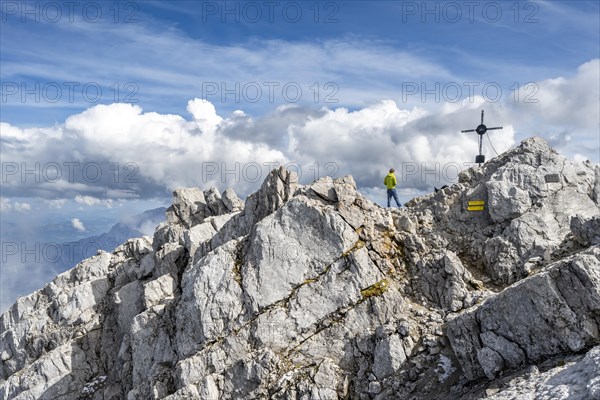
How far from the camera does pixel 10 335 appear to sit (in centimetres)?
5538

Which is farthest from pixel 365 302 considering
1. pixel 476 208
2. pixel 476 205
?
pixel 476 205

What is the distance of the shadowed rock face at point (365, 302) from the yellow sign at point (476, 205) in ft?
1.46

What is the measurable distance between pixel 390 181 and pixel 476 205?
11147 millimetres

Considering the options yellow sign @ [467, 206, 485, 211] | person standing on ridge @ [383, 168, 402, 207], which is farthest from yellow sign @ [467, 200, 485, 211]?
person standing on ridge @ [383, 168, 402, 207]

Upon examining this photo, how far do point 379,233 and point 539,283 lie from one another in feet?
45.4

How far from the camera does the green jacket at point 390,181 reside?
50.7 metres

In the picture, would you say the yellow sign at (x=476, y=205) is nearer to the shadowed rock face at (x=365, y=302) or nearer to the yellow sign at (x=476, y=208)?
the yellow sign at (x=476, y=208)

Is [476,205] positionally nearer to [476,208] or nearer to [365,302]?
[476,208]

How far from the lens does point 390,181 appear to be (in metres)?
50.9

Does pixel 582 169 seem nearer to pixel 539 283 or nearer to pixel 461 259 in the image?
pixel 461 259

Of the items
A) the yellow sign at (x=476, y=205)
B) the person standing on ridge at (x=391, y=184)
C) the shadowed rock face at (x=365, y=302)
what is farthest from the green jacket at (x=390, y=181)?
the yellow sign at (x=476, y=205)

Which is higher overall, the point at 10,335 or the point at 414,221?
the point at 414,221

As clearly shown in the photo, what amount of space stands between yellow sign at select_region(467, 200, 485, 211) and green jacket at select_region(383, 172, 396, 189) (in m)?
10.3

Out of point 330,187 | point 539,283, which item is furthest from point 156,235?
point 539,283
